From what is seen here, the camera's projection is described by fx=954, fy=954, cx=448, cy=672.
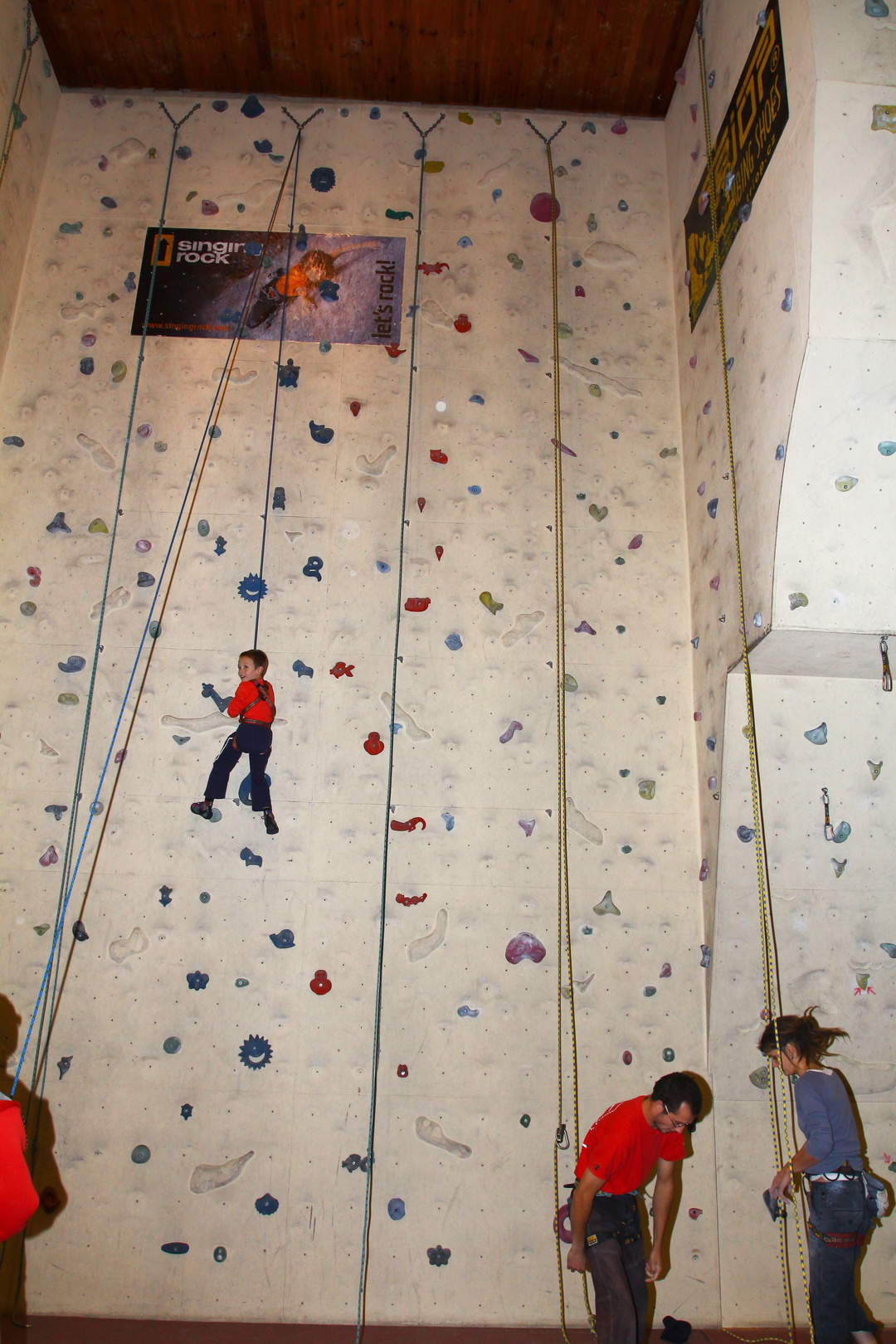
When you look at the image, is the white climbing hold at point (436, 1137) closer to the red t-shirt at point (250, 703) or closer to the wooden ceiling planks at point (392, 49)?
the red t-shirt at point (250, 703)

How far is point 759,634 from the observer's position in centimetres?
327

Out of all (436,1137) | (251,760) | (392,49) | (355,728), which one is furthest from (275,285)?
(436,1137)

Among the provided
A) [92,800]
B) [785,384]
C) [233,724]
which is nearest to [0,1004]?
[92,800]

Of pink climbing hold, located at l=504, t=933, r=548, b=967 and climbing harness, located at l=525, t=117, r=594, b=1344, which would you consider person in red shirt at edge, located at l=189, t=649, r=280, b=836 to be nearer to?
pink climbing hold, located at l=504, t=933, r=548, b=967

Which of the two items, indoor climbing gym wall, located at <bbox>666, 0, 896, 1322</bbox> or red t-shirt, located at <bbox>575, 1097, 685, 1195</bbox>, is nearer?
red t-shirt, located at <bbox>575, 1097, 685, 1195</bbox>

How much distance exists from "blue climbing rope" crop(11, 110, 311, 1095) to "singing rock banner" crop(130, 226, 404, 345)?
0.20 ft

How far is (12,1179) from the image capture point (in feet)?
5.95

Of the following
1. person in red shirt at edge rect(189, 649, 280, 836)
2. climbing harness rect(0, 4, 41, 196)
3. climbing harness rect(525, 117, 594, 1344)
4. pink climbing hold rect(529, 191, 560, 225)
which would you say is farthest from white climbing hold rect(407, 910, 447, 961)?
climbing harness rect(0, 4, 41, 196)

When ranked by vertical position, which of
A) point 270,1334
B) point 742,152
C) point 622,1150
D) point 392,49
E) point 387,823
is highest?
point 392,49

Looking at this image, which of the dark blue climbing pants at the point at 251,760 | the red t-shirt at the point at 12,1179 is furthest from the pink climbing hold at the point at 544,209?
the red t-shirt at the point at 12,1179

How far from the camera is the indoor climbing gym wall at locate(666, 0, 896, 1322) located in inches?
118

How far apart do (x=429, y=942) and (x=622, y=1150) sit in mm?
1267

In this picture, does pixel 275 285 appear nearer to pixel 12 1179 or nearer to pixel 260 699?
pixel 260 699

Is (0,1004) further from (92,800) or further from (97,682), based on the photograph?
(97,682)
